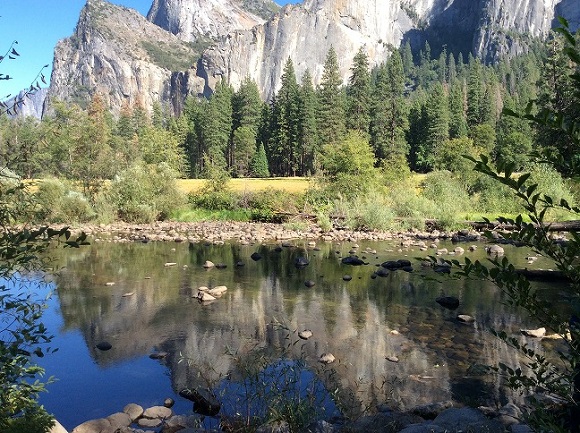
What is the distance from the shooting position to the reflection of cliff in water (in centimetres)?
873

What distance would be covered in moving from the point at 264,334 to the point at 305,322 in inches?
52.8

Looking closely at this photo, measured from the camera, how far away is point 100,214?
32312 millimetres

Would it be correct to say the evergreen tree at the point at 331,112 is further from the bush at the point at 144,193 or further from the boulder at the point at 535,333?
the boulder at the point at 535,333

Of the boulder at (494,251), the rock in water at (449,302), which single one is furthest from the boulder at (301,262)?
the boulder at (494,251)

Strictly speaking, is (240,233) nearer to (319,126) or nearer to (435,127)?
(319,126)

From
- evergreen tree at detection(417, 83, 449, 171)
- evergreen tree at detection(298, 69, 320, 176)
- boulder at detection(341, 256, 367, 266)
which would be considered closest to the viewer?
boulder at detection(341, 256, 367, 266)

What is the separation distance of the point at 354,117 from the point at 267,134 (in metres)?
17.1

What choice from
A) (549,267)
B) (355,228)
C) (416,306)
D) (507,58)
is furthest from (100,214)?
(507,58)

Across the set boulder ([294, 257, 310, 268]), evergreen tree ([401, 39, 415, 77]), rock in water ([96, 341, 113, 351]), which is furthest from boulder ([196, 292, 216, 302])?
evergreen tree ([401, 39, 415, 77])

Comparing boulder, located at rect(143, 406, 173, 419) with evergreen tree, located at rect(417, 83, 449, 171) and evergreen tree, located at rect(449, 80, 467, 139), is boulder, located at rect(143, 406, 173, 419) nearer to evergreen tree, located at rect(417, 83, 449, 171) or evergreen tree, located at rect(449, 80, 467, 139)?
evergreen tree, located at rect(417, 83, 449, 171)

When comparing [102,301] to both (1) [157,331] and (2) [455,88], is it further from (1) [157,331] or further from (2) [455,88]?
(2) [455,88]

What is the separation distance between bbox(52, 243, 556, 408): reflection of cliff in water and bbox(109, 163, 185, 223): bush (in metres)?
13.4

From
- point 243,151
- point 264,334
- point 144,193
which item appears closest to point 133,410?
point 264,334

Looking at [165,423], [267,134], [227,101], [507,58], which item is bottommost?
[165,423]
